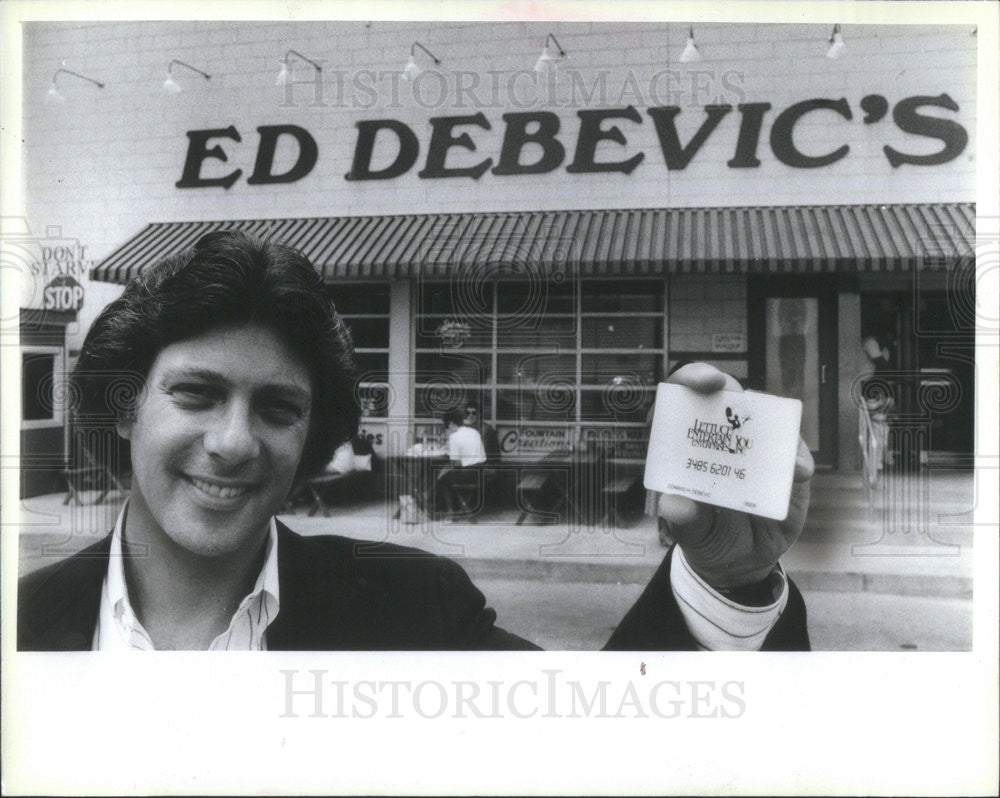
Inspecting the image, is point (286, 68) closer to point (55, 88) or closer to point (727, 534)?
point (55, 88)

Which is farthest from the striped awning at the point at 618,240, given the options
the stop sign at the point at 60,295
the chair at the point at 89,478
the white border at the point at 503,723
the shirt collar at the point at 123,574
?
the shirt collar at the point at 123,574

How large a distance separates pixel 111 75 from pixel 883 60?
11.2 feet

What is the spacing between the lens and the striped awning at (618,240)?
379 centimetres

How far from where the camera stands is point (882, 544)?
3.85m

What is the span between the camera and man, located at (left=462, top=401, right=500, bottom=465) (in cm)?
382

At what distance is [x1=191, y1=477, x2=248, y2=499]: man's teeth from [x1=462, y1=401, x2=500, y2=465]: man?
1023 millimetres

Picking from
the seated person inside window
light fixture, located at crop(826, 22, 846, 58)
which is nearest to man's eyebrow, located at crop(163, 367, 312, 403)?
the seated person inside window

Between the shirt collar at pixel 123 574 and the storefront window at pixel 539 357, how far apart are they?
0.87m

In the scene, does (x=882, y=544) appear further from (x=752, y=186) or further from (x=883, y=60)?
(x=883, y=60)

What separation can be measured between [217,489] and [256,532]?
11.0 inches

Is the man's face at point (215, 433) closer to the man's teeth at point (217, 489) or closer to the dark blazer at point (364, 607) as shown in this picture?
the man's teeth at point (217, 489)

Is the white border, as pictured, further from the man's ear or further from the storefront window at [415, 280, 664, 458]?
the storefront window at [415, 280, 664, 458]

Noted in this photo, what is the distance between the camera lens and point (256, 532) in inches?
141

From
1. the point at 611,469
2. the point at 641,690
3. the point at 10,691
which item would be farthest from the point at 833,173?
the point at 10,691
